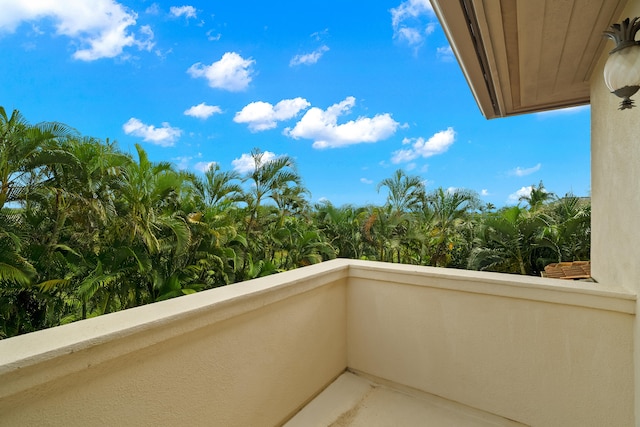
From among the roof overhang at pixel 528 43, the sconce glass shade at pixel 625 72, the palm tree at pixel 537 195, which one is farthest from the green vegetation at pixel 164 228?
the sconce glass shade at pixel 625 72

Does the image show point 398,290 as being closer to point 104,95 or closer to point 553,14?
point 553,14

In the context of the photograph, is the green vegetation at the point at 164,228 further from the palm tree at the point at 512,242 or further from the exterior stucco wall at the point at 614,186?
the exterior stucco wall at the point at 614,186

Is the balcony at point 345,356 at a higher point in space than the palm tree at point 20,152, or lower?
lower

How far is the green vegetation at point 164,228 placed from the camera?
18.2 feet

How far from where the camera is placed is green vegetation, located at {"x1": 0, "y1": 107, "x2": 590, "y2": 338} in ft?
18.2

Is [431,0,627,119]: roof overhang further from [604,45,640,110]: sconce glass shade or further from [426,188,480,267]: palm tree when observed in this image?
[426,188,480,267]: palm tree

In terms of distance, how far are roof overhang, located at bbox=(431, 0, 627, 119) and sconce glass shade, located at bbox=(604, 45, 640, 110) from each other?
0.84m

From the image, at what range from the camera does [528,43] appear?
269 centimetres

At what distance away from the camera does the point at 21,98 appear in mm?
6172

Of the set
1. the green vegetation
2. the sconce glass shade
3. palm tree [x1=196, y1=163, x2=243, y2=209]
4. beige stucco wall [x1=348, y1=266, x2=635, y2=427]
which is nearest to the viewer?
the sconce glass shade

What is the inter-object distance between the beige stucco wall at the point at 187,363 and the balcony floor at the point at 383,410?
11 cm

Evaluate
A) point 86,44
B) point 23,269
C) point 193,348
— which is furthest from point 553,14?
point 86,44

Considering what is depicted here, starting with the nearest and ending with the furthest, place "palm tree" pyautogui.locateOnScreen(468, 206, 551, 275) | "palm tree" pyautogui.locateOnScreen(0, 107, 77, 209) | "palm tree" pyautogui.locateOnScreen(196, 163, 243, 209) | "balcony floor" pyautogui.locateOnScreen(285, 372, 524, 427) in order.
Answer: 1. "balcony floor" pyautogui.locateOnScreen(285, 372, 524, 427)
2. "palm tree" pyautogui.locateOnScreen(0, 107, 77, 209)
3. "palm tree" pyautogui.locateOnScreen(196, 163, 243, 209)
4. "palm tree" pyautogui.locateOnScreen(468, 206, 551, 275)

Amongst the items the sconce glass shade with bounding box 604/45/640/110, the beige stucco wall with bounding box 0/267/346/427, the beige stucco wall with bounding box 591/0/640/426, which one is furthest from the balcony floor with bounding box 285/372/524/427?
the sconce glass shade with bounding box 604/45/640/110
